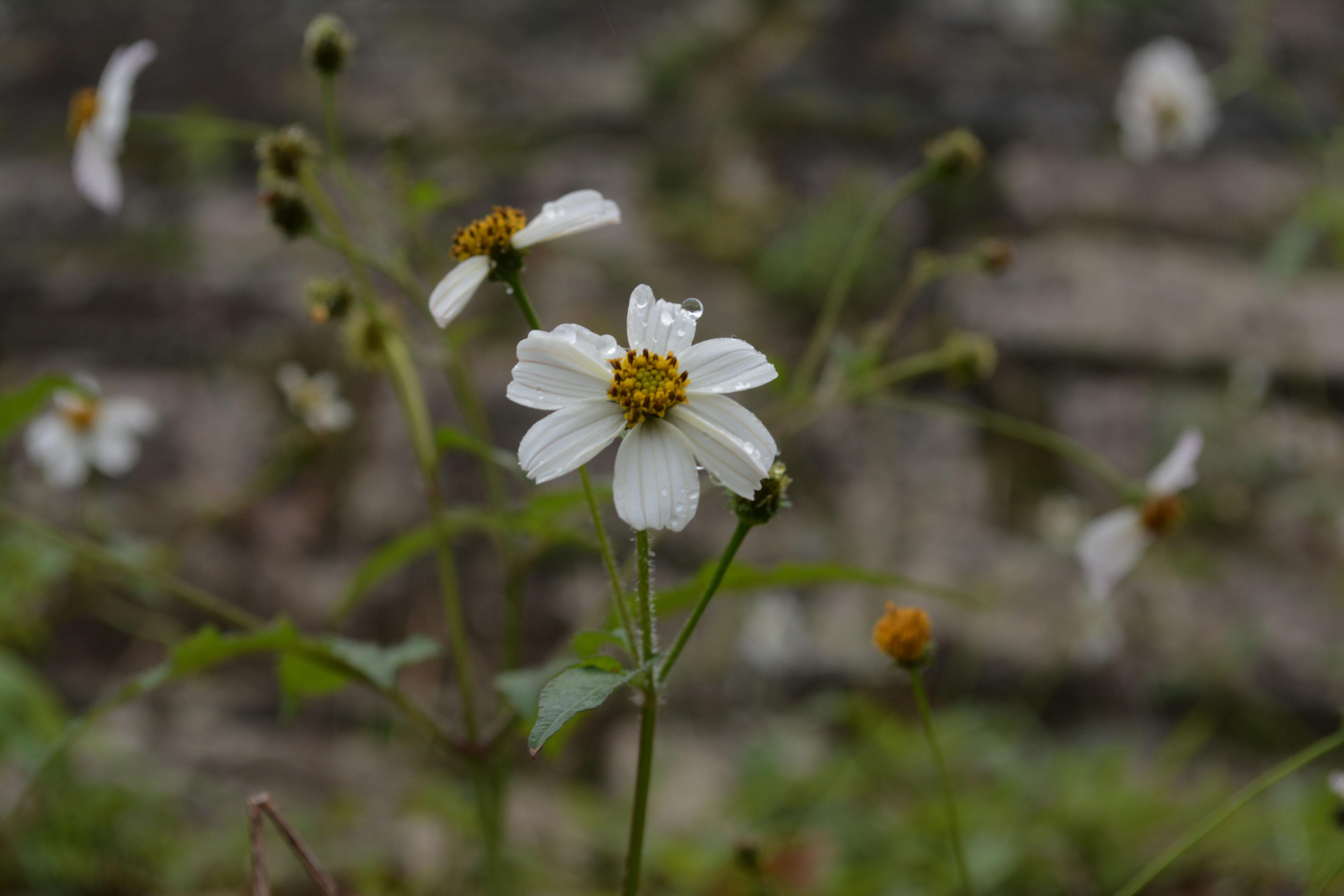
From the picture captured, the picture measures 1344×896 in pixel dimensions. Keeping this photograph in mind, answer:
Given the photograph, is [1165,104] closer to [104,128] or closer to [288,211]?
[288,211]

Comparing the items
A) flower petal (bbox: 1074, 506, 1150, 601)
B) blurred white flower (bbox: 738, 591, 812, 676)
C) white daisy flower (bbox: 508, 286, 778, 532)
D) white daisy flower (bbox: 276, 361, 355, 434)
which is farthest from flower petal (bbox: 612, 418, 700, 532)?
blurred white flower (bbox: 738, 591, 812, 676)

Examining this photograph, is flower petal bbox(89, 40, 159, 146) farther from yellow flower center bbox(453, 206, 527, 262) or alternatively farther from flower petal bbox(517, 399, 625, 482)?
flower petal bbox(517, 399, 625, 482)

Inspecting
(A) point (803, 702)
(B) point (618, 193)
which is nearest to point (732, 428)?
(A) point (803, 702)

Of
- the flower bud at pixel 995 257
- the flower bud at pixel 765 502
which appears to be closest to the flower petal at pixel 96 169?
the flower bud at pixel 765 502

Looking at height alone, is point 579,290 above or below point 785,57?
below

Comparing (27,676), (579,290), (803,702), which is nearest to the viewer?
(27,676)

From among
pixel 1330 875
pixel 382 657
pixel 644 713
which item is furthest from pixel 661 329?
pixel 1330 875

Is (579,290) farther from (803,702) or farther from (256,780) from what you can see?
(256,780)
